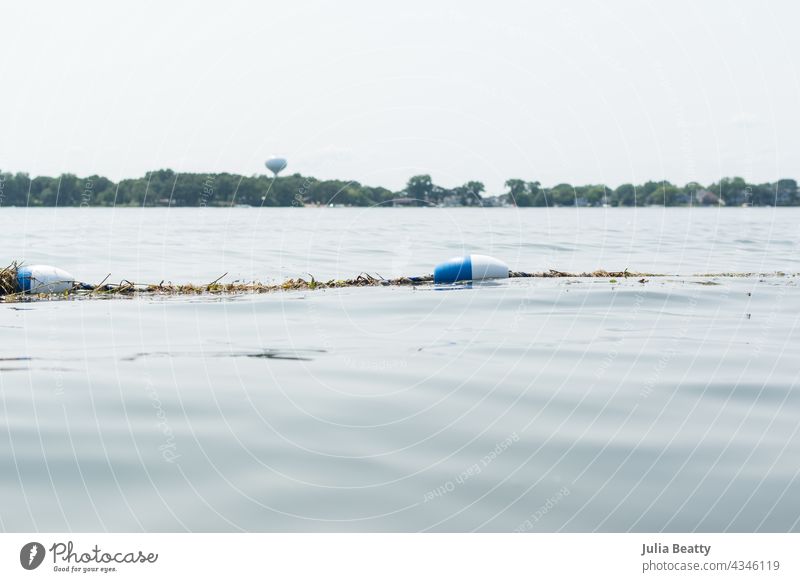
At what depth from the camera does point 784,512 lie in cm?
617

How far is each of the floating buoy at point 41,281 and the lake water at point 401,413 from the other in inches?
58.4

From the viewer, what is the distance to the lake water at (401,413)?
6.20m

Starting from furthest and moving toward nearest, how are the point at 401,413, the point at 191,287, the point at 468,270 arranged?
the point at 468,270 → the point at 191,287 → the point at 401,413

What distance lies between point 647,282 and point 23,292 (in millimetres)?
14161

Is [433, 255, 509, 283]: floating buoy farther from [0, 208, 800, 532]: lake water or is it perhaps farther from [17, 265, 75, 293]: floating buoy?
[17, 265, 75, 293]: floating buoy

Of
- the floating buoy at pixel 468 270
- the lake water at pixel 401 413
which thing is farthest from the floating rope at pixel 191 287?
the lake water at pixel 401 413

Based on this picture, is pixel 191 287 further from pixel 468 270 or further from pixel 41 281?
pixel 468 270

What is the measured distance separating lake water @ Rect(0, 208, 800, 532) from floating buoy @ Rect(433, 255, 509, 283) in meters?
2.69

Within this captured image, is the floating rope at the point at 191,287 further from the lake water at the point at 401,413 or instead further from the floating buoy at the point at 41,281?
the lake water at the point at 401,413

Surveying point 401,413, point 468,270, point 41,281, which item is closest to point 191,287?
point 41,281

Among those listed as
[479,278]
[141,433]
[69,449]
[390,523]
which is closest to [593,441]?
[390,523]

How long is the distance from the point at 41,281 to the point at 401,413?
39.9 feet

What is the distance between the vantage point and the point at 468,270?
21.2m

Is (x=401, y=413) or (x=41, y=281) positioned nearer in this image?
(x=401, y=413)
